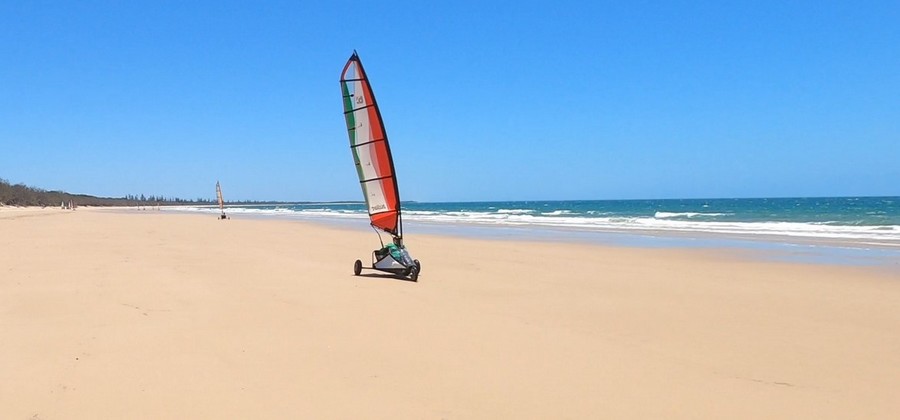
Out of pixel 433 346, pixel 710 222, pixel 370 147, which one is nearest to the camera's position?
pixel 433 346

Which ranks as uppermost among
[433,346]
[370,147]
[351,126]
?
[351,126]

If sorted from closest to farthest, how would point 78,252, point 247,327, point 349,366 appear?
point 349,366 < point 247,327 < point 78,252

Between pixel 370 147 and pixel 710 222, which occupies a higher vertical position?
pixel 370 147

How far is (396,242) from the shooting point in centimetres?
996

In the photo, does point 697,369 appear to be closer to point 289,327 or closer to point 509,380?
point 509,380

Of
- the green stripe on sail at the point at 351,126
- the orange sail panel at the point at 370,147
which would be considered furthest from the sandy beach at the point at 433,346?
the green stripe on sail at the point at 351,126

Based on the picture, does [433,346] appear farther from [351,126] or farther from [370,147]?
[351,126]

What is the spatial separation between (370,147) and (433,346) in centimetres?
591

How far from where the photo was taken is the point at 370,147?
10.3m

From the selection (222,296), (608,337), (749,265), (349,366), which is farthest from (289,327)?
(749,265)

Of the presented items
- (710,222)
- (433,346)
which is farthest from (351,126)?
(710,222)

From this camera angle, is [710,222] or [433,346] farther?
[710,222]

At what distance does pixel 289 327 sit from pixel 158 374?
5.00ft

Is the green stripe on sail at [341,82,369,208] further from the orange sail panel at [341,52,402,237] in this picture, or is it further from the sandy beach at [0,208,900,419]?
the sandy beach at [0,208,900,419]
